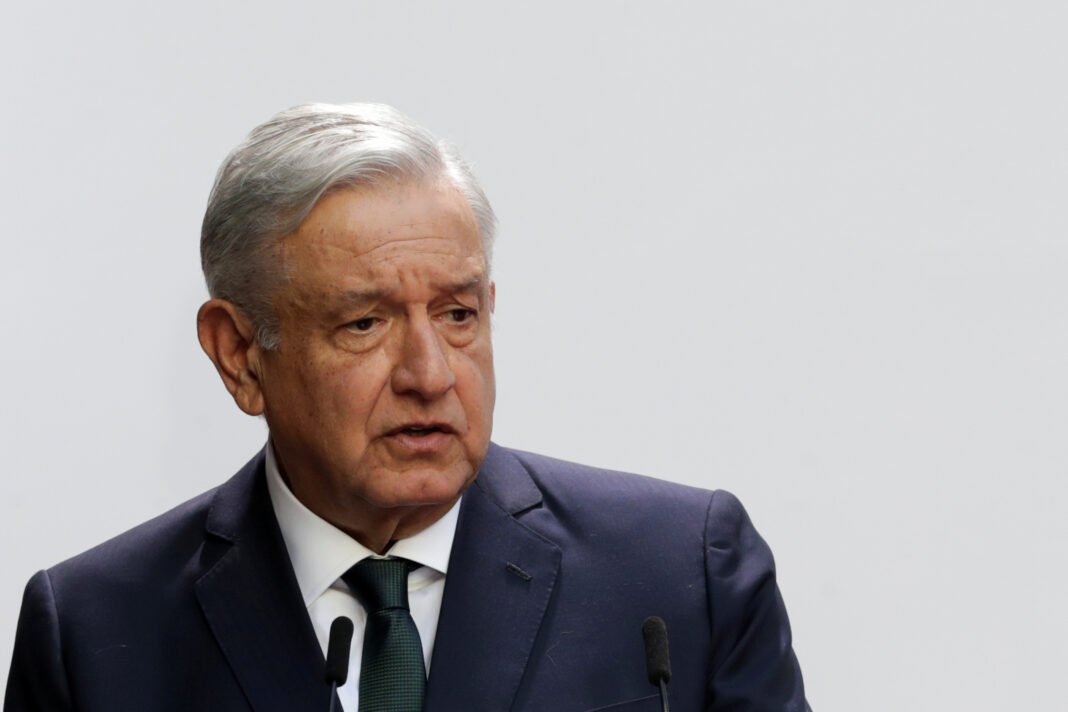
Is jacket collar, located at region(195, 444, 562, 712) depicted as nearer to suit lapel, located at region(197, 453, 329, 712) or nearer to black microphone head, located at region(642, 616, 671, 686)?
suit lapel, located at region(197, 453, 329, 712)

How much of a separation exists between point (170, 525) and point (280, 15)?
1.25 m

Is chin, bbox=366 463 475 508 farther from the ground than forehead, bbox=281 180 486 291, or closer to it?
closer to it

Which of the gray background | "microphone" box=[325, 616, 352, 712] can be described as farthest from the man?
the gray background

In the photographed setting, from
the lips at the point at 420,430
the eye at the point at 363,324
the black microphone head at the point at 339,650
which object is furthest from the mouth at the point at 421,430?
the black microphone head at the point at 339,650

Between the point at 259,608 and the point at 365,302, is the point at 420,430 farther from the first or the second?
the point at 259,608

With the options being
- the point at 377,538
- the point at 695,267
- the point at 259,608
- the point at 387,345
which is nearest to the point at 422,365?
the point at 387,345

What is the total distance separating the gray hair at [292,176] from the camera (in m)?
1.98

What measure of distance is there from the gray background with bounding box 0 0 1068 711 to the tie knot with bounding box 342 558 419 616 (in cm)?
100

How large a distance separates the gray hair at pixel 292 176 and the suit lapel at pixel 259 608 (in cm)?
28

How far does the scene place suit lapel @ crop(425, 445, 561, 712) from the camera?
6.56 ft

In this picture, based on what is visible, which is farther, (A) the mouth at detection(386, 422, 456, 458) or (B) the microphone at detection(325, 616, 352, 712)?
(A) the mouth at detection(386, 422, 456, 458)

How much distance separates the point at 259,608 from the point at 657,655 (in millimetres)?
563

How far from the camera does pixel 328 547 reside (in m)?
2.09

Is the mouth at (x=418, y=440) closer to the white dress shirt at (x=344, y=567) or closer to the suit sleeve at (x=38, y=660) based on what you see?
the white dress shirt at (x=344, y=567)
